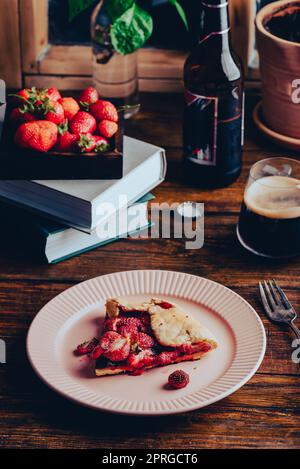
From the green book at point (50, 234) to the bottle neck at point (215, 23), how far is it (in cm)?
30

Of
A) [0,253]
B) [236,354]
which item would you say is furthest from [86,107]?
[236,354]

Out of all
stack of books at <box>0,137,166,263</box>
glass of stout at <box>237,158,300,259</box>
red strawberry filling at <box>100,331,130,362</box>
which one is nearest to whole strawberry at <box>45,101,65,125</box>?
stack of books at <box>0,137,166,263</box>

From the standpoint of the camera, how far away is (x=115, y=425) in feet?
3.22

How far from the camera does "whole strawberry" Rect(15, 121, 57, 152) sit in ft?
4.23

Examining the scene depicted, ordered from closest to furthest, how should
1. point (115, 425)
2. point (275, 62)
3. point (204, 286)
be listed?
point (115, 425), point (204, 286), point (275, 62)

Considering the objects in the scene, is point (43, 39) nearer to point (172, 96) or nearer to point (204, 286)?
point (172, 96)

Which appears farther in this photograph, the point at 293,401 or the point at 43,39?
the point at 43,39

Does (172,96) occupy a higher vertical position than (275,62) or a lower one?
lower

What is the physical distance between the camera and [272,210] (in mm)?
1262

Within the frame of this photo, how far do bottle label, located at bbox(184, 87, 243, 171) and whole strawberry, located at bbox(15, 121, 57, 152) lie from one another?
0.86ft

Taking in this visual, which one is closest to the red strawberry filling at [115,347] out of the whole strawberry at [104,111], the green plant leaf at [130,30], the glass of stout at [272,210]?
the glass of stout at [272,210]

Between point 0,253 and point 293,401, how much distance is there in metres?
0.56

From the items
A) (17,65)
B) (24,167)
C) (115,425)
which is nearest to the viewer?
(115,425)

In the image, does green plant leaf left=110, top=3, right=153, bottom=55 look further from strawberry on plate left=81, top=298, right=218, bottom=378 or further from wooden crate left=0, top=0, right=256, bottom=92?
strawberry on plate left=81, top=298, right=218, bottom=378
